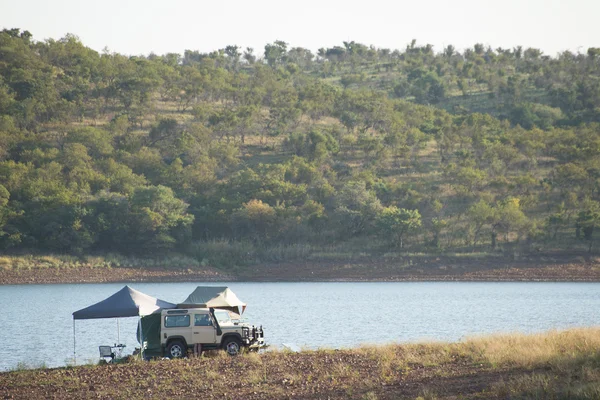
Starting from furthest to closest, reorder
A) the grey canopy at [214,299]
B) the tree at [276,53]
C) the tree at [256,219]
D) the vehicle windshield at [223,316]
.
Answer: the tree at [276,53]
the tree at [256,219]
the grey canopy at [214,299]
the vehicle windshield at [223,316]

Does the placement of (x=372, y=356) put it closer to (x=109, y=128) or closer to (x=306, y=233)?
(x=306, y=233)

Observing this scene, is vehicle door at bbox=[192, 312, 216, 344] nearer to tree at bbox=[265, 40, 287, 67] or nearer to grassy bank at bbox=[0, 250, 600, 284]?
grassy bank at bbox=[0, 250, 600, 284]

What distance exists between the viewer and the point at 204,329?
26.7 m

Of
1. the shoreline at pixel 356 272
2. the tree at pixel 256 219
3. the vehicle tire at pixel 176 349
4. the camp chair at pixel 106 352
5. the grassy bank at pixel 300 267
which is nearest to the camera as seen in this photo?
the camp chair at pixel 106 352

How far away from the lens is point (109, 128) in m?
110

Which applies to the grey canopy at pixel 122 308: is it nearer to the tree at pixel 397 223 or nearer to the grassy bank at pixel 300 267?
the grassy bank at pixel 300 267

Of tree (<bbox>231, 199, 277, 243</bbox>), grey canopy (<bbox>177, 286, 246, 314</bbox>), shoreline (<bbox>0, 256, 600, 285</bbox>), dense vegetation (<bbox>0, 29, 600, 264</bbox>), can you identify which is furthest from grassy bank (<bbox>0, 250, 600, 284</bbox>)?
grey canopy (<bbox>177, 286, 246, 314</bbox>)

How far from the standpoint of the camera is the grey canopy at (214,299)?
1116 inches

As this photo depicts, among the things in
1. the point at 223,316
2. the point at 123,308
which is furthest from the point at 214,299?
the point at 123,308

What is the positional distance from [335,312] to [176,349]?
23578 mm

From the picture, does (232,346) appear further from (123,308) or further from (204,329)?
(123,308)

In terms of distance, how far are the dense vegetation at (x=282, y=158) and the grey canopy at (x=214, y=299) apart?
5316 cm

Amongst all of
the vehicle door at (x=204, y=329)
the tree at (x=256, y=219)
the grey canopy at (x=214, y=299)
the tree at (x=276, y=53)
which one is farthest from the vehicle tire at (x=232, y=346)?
the tree at (x=276, y=53)

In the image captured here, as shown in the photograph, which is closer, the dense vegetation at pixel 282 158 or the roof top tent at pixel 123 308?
the roof top tent at pixel 123 308
